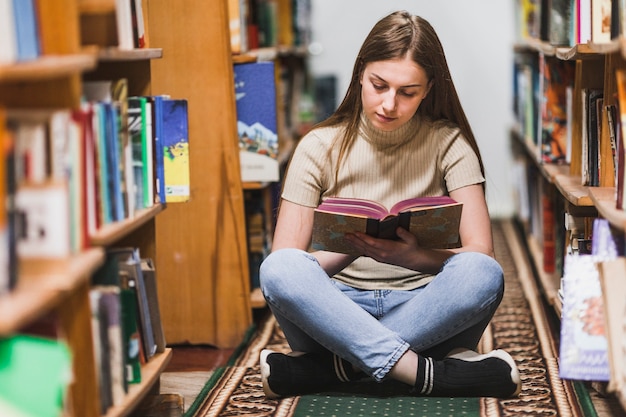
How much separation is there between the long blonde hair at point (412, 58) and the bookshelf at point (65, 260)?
632mm

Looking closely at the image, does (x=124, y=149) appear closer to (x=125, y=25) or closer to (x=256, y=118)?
(x=125, y=25)

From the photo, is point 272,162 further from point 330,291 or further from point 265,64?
point 330,291

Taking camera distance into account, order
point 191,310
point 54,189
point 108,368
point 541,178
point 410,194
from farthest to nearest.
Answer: point 541,178
point 191,310
point 410,194
point 108,368
point 54,189

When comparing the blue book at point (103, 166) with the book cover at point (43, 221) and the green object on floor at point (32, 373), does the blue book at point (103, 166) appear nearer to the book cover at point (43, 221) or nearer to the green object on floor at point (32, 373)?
the book cover at point (43, 221)

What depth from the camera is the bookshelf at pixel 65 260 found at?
142cm

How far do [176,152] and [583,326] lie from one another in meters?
0.93

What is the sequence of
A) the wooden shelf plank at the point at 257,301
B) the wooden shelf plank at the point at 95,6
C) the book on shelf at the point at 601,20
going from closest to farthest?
the wooden shelf plank at the point at 95,6
the book on shelf at the point at 601,20
the wooden shelf plank at the point at 257,301

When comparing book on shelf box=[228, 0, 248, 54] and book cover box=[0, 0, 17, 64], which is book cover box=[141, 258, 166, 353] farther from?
book on shelf box=[228, 0, 248, 54]

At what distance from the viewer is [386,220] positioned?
204 centimetres

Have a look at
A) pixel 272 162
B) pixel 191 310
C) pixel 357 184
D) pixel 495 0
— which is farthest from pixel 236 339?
pixel 495 0

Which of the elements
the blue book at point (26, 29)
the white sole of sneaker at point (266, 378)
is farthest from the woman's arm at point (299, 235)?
the blue book at point (26, 29)

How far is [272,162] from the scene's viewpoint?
2961 millimetres

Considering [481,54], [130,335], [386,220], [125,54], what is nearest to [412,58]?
[386,220]

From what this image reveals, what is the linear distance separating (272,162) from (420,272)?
31.6 inches
